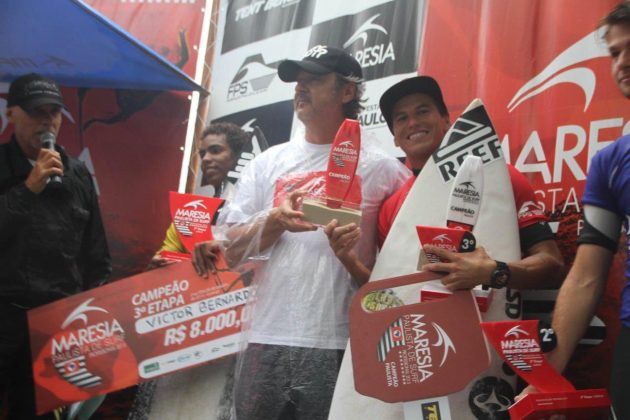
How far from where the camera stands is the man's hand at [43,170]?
253 cm

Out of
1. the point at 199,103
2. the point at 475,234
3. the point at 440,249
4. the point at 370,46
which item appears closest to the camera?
the point at 440,249

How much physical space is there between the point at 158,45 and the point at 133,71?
519mm

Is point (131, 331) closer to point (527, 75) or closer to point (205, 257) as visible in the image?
point (205, 257)

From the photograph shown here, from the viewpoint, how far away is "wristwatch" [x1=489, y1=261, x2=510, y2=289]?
1629 millimetres

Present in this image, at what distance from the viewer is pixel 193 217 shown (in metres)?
2.55

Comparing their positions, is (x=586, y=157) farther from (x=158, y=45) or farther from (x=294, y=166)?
(x=158, y=45)

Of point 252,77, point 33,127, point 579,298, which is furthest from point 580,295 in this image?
point 252,77

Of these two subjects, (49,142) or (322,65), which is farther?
(49,142)

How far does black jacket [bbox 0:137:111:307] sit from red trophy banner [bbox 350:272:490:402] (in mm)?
1484

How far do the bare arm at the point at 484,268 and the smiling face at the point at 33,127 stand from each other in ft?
6.10

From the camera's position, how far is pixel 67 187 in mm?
2725

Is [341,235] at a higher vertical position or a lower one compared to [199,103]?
lower

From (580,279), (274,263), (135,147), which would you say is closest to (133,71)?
(135,147)

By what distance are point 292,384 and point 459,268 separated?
0.62 metres
